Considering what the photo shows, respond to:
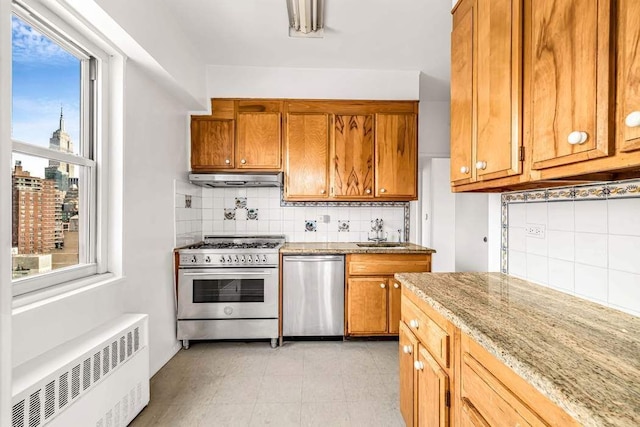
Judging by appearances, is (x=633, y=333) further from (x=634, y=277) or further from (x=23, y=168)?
(x=23, y=168)

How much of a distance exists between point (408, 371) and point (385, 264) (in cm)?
134

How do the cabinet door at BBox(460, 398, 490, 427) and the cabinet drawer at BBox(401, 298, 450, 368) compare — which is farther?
the cabinet drawer at BBox(401, 298, 450, 368)

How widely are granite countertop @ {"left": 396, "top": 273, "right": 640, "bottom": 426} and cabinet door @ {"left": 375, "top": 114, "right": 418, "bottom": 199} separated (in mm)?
1708

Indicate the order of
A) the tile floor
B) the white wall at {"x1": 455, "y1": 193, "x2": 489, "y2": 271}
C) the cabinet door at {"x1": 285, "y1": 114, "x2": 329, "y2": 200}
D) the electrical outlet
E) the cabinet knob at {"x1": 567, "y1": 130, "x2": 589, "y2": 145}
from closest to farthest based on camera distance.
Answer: the cabinet knob at {"x1": 567, "y1": 130, "x2": 589, "y2": 145} < the electrical outlet < the tile floor < the cabinet door at {"x1": 285, "y1": 114, "x2": 329, "y2": 200} < the white wall at {"x1": 455, "y1": 193, "x2": 489, "y2": 271}

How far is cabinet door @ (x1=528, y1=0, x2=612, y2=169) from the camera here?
2.77 feet

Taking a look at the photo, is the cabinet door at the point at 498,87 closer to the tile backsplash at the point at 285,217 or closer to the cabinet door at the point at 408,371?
the cabinet door at the point at 408,371

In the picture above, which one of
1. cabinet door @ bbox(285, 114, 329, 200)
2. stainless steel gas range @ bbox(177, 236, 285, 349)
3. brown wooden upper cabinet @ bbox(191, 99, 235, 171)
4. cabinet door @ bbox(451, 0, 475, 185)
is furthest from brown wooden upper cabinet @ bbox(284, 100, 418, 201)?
cabinet door @ bbox(451, 0, 475, 185)

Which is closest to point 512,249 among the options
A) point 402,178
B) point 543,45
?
point 543,45

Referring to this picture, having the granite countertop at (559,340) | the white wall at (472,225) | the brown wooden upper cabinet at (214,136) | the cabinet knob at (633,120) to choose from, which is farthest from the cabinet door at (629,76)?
the white wall at (472,225)

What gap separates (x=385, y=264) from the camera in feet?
9.49

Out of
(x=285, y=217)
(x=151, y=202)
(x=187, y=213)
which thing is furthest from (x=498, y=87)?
(x=187, y=213)

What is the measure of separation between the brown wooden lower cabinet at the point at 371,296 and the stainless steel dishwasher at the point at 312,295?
91mm

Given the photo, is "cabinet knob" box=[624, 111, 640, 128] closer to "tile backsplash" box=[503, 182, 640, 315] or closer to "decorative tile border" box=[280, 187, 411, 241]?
"tile backsplash" box=[503, 182, 640, 315]

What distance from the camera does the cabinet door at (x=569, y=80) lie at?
0.84m
